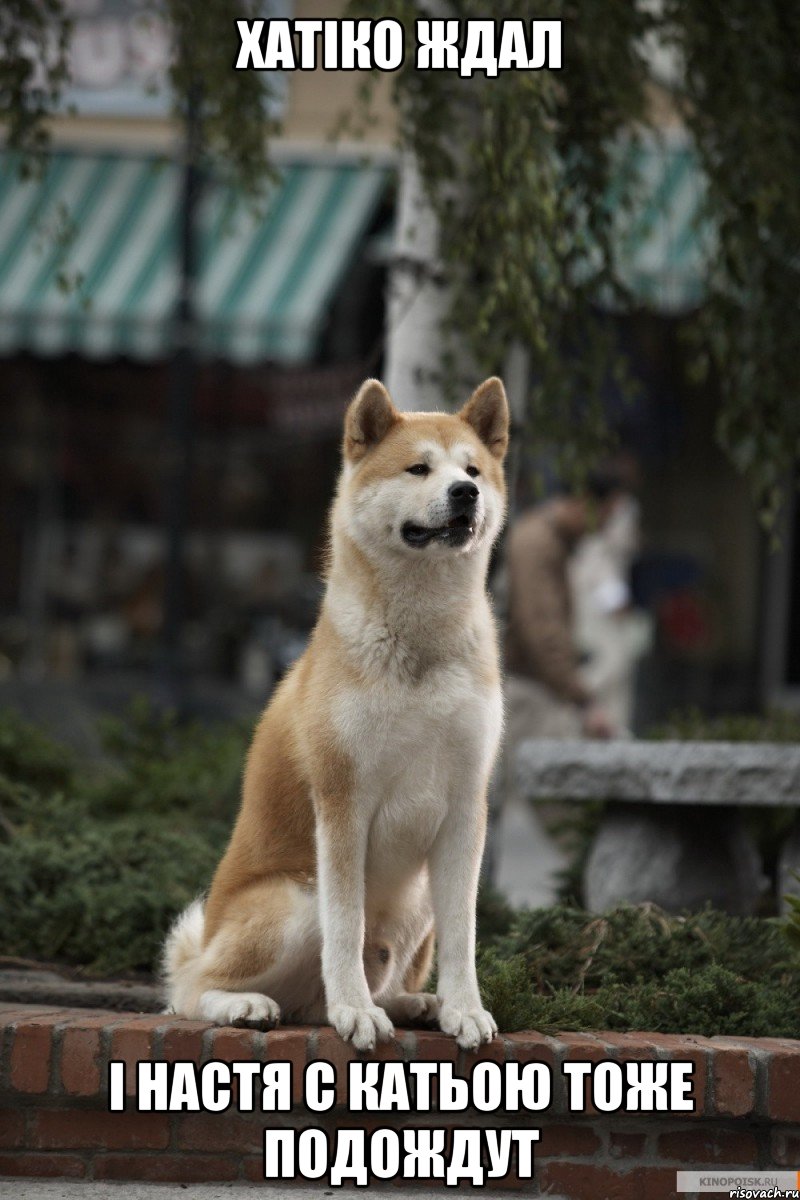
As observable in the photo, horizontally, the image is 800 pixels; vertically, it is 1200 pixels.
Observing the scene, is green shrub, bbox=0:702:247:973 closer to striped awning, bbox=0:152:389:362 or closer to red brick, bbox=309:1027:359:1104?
red brick, bbox=309:1027:359:1104

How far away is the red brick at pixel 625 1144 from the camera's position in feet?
11.6

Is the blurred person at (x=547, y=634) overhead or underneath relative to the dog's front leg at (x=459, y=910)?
overhead

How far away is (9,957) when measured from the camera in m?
4.71

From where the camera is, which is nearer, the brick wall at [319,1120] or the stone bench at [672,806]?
the brick wall at [319,1120]

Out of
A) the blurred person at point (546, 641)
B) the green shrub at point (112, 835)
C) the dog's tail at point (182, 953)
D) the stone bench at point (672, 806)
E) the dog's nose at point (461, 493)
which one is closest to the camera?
the dog's nose at point (461, 493)

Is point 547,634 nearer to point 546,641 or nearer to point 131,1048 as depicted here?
point 546,641

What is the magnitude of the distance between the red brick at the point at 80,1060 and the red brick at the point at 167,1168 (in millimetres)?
180

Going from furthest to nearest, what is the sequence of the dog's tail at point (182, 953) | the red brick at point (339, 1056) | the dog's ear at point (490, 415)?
the dog's tail at point (182, 953)
the dog's ear at point (490, 415)
the red brick at point (339, 1056)

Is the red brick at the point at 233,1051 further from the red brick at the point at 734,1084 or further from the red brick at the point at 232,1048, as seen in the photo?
the red brick at the point at 734,1084

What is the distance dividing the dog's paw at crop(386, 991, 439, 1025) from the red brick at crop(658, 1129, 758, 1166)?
590mm

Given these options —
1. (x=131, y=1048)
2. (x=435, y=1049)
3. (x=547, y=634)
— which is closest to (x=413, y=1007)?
(x=435, y=1049)

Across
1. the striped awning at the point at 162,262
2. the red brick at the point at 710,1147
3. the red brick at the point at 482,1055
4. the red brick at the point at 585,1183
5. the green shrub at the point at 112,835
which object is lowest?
the red brick at the point at 585,1183

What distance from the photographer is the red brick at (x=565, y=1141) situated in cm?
354

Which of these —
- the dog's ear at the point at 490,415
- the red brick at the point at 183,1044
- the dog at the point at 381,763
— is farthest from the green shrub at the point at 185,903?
the dog's ear at the point at 490,415
